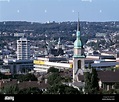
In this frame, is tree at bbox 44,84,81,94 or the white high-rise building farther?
the white high-rise building

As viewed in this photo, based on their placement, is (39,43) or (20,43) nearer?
(20,43)

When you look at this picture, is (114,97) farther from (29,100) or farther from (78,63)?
(78,63)

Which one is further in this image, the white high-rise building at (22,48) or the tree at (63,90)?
the white high-rise building at (22,48)

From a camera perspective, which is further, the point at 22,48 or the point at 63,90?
the point at 22,48

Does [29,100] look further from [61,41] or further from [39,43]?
[61,41]

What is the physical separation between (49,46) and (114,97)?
1616 inches

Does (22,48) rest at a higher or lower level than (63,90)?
higher

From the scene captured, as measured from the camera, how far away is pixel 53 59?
31.4 metres

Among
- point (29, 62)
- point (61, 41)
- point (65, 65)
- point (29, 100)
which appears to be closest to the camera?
point (29, 100)

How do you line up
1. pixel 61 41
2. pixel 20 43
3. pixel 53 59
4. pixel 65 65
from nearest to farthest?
pixel 65 65
pixel 20 43
pixel 53 59
pixel 61 41

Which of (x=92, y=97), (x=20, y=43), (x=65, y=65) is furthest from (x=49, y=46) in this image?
(x=92, y=97)

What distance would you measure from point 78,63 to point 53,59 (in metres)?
16.2

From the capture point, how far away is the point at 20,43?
96.7ft

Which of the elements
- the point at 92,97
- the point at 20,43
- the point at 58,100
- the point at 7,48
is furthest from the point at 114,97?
the point at 7,48
